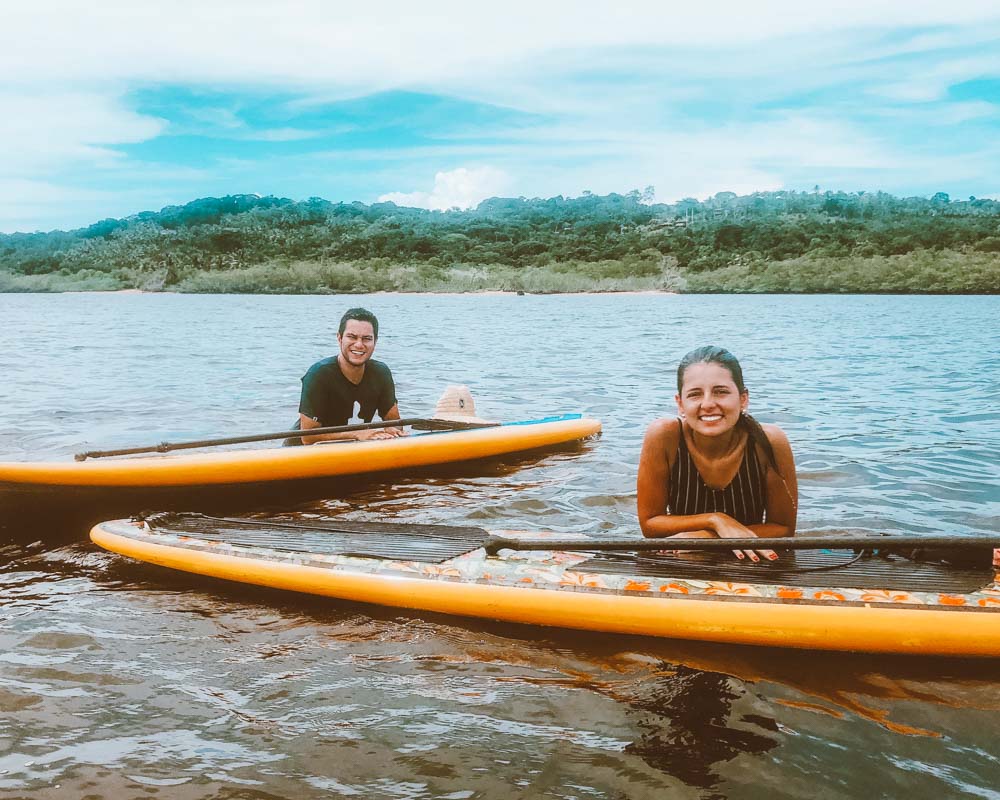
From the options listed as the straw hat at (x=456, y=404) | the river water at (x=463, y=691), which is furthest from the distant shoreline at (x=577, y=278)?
the river water at (x=463, y=691)

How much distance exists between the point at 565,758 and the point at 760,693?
789 mm

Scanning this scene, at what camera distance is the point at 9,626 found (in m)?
3.69

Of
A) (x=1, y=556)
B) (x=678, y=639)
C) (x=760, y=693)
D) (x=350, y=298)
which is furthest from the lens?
(x=350, y=298)

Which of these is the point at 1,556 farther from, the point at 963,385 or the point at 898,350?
the point at 898,350

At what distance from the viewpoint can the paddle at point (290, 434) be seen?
5.46 m

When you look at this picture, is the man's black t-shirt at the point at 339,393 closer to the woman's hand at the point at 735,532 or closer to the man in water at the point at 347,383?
the man in water at the point at 347,383

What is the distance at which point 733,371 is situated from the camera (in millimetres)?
3453

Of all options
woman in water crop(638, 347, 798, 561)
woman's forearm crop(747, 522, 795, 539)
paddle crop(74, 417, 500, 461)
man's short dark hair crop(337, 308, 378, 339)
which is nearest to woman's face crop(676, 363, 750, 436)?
woman in water crop(638, 347, 798, 561)

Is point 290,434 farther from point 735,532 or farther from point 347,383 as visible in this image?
point 735,532

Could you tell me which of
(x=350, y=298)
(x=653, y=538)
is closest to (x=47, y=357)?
(x=653, y=538)

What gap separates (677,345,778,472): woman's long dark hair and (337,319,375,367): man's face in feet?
9.38

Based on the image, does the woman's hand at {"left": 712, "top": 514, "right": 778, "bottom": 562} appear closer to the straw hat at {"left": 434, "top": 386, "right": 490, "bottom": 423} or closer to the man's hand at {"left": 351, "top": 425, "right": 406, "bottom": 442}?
the man's hand at {"left": 351, "top": 425, "right": 406, "bottom": 442}

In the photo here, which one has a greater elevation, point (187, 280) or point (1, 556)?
point (187, 280)

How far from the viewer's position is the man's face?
5.94 meters
